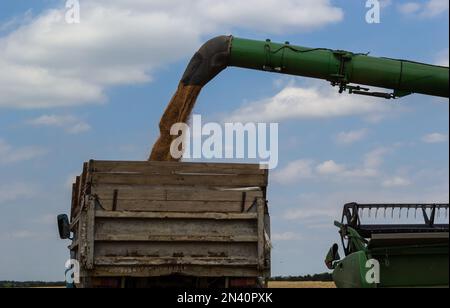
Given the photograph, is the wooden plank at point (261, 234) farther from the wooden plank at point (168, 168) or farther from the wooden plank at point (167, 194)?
the wooden plank at point (168, 168)

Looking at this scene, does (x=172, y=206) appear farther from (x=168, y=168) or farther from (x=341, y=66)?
(x=341, y=66)

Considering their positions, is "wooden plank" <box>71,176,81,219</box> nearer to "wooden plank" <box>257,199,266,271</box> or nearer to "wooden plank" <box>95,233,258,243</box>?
"wooden plank" <box>95,233,258,243</box>

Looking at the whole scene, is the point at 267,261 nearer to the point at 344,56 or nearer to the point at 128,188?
the point at 128,188

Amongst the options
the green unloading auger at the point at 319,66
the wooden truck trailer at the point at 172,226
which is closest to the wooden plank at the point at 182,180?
the wooden truck trailer at the point at 172,226

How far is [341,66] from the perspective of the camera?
511 inches

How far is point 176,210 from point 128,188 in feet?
1.97

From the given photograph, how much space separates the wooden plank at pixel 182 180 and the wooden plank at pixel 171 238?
0.62 metres

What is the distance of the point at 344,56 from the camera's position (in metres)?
12.9

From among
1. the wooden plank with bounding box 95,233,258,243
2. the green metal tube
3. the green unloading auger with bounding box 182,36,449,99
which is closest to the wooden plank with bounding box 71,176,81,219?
the wooden plank with bounding box 95,233,258,243

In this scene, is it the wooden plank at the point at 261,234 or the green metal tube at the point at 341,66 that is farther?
the green metal tube at the point at 341,66

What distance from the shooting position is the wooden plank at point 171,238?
8.63 meters

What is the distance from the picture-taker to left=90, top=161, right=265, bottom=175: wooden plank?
8.86 meters

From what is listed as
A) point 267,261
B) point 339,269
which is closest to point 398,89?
point 339,269

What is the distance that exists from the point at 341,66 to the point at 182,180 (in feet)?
16.4
